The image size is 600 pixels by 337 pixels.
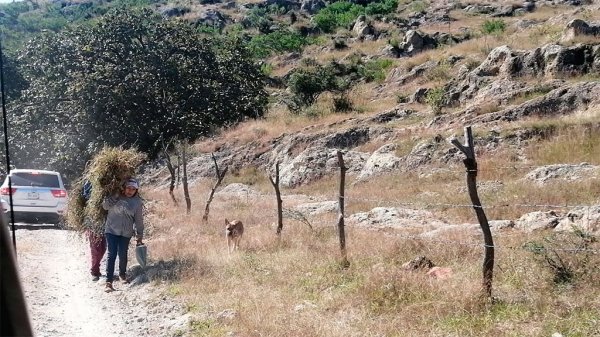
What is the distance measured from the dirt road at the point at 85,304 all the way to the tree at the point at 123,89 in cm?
1639

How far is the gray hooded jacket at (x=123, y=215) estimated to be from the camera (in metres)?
9.01

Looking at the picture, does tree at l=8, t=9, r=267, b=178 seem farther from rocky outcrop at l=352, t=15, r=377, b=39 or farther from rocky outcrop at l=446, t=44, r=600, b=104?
rocky outcrop at l=352, t=15, r=377, b=39

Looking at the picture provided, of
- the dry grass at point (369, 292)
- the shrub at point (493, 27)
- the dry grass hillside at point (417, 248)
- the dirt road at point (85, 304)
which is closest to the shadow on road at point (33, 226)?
the dry grass hillside at point (417, 248)

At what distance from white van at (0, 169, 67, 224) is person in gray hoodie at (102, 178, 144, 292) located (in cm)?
650

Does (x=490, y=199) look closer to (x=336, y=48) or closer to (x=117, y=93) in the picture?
(x=117, y=93)

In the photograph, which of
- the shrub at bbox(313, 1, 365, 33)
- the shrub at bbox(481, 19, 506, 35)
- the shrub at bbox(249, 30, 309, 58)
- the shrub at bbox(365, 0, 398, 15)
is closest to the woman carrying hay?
the shrub at bbox(481, 19, 506, 35)

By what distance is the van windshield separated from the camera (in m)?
15.1

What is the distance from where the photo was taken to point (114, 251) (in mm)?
9000

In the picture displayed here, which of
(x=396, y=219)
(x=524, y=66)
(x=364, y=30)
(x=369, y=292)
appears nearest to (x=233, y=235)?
(x=396, y=219)

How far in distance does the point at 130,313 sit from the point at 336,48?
147 ft

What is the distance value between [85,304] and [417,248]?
438cm

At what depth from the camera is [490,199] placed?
461 inches

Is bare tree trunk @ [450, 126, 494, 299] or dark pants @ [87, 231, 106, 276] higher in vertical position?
bare tree trunk @ [450, 126, 494, 299]

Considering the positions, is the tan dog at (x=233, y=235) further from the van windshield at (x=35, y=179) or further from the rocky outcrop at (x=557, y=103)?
the rocky outcrop at (x=557, y=103)
